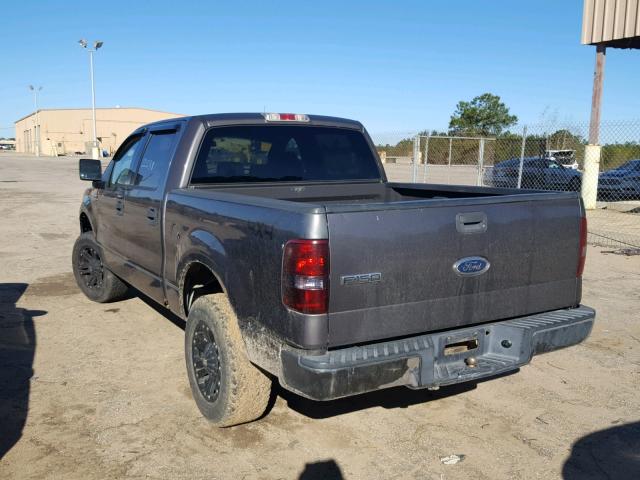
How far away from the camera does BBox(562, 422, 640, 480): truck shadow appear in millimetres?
3154

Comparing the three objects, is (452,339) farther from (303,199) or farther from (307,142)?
(307,142)

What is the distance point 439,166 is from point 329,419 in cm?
1800

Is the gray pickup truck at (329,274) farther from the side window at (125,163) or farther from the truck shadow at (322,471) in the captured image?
the side window at (125,163)

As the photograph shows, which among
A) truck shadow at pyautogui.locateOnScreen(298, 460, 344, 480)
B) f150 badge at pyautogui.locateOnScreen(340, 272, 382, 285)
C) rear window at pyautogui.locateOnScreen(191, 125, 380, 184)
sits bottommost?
truck shadow at pyautogui.locateOnScreen(298, 460, 344, 480)

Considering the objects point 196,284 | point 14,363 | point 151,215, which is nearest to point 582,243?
point 196,284

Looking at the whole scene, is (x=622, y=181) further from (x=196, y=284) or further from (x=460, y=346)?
(x=196, y=284)

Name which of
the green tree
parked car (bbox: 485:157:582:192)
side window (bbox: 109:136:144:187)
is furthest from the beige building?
side window (bbox: 109:136:144:187)

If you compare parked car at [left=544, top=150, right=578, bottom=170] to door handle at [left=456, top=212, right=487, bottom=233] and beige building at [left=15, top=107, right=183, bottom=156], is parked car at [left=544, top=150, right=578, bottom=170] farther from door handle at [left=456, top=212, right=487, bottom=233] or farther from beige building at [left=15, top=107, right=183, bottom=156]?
beige building at [left=15, top=107, right=183, bottom=156]

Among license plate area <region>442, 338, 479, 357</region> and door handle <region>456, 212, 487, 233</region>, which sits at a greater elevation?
door handle <region>456, 212, 487, 233</region>

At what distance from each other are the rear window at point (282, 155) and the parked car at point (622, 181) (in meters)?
15.6

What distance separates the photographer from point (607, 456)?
3.34 metres

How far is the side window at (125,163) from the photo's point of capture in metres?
5.21

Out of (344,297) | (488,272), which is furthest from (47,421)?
(488,272)

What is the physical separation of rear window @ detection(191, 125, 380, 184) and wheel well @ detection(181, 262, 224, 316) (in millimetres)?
724
